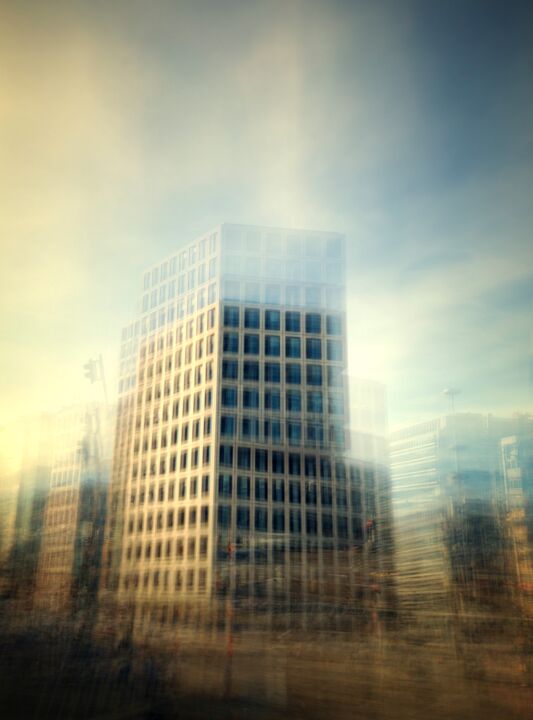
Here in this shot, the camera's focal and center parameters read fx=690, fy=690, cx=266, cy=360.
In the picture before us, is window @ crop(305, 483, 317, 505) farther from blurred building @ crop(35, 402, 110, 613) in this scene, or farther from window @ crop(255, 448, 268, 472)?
blurred building @ crop(35, 402, 110, 613)

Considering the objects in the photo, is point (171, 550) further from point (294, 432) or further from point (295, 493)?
point (294, 432)

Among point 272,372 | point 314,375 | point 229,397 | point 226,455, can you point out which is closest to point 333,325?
point 314,375

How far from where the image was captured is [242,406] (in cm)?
3888

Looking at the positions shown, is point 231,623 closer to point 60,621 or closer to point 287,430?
point 60,621

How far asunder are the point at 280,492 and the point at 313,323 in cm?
1045

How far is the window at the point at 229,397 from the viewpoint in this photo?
38875 millimetres

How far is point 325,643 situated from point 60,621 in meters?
10.7

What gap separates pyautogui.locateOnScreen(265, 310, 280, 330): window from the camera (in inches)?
1620

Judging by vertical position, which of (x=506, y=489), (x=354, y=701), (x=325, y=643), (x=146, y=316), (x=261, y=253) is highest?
(x=261, y=253)

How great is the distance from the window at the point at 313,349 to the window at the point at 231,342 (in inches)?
163

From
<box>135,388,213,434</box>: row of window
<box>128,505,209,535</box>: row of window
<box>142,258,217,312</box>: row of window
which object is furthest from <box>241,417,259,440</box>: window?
<box>142,258,217,312</box>: row of window

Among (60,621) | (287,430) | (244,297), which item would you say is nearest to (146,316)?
(244,297)

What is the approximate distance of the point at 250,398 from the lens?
3919cm

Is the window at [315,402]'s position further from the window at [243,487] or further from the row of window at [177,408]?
the row of window at [177,408]
